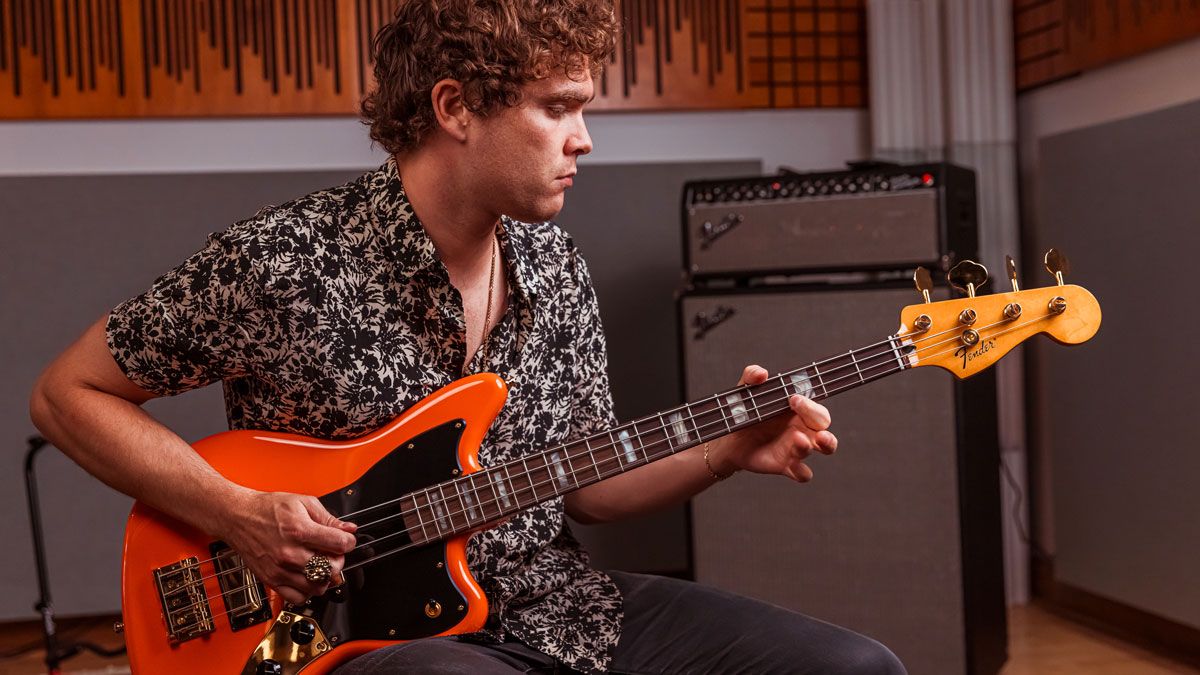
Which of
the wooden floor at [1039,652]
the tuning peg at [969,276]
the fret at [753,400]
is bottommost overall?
the wooden floor at [1039,652]

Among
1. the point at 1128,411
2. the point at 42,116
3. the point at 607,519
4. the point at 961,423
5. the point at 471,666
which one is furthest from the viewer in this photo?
the point at 42,116

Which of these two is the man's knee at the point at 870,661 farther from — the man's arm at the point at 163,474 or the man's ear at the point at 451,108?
the man's ear at the point at 451,108

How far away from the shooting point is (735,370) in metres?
2.72

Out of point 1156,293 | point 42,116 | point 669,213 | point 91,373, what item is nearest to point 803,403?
point 91,373

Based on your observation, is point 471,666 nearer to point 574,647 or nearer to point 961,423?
point 574,647

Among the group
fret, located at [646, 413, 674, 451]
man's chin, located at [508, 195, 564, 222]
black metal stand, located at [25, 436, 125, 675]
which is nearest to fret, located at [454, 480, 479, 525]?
fret, located at [646, 413, 674, 451]

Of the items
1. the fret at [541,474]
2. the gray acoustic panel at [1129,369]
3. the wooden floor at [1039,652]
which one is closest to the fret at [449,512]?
the fret at [541,474]

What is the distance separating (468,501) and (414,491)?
0.23 ft

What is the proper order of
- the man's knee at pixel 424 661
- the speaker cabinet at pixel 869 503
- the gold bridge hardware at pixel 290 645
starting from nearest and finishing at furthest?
the man's knee at pixel 424 661 < the gold bridge hardware at pixel 290 645 < the speaker cabinet at pixel 869 503

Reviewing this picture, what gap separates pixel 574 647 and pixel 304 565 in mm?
351

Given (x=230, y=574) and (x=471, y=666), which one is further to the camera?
(x=230, y=574)

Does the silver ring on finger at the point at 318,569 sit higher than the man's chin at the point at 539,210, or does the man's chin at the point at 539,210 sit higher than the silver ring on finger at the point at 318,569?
the man's chin at the point at 539,210

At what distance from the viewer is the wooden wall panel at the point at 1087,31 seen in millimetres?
2785

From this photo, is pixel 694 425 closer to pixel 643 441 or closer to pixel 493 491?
pixel 643 441
